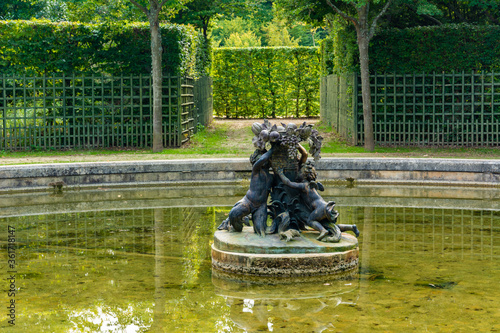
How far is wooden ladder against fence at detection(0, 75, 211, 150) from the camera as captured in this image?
17.4m

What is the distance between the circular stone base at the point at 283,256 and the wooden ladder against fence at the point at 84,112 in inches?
441

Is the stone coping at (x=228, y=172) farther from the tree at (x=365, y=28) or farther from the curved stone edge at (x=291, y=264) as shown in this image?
the curved stone edge at (x=291, y=264)

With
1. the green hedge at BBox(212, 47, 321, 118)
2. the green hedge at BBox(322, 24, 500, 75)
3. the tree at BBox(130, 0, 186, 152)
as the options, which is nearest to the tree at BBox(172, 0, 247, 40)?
the green hedge at BBox(212, 47, 321, 118)

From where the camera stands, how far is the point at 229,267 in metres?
6.90

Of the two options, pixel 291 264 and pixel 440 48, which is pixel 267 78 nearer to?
pixel 440 48

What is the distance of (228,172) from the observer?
44.3 feet

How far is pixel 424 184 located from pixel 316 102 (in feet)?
63.7

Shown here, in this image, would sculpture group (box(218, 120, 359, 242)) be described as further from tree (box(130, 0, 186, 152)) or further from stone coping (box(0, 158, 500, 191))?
tree (box(130, 0, 186, 152))

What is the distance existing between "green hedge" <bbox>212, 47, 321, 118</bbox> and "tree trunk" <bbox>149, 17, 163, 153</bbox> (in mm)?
14787

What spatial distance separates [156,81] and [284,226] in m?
10.6

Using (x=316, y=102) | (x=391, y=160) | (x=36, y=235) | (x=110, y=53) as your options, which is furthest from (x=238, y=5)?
(x=36, y=235)

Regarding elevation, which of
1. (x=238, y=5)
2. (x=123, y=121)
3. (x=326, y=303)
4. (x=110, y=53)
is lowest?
(x=326, y=303)

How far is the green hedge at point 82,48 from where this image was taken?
1739cm

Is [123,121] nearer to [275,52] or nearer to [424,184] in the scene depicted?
[424,184]
